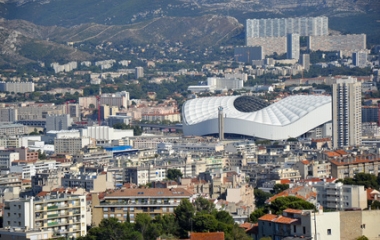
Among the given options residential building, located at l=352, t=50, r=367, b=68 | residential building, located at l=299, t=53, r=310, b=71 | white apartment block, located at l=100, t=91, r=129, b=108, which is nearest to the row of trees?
white apartment block, located at l=100, t=91, r=129, b=108

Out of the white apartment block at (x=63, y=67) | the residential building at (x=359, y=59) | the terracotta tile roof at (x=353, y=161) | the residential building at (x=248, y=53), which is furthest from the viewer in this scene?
the residential building at (x=248, y=53)

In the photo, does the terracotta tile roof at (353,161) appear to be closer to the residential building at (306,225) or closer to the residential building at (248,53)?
the residential building at (306,225)

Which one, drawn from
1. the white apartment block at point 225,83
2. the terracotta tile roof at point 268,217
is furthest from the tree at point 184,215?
the white apartment block at point 225,83

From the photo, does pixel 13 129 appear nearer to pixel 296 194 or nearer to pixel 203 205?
pixel 296 194

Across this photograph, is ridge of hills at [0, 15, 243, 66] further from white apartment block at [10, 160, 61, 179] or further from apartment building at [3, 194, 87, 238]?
apartment building at [3, 194, 87, 238]

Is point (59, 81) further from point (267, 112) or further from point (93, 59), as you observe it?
point (267, 112)

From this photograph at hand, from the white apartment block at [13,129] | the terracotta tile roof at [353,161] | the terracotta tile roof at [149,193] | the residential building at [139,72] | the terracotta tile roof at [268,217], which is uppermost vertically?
the residential building at [139,72]

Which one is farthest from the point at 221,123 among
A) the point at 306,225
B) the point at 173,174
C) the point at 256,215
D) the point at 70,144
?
the point at 306,225
